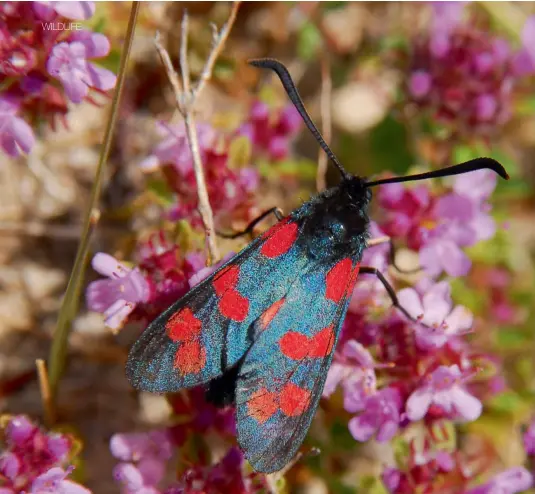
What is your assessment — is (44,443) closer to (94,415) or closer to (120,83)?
(94,415)

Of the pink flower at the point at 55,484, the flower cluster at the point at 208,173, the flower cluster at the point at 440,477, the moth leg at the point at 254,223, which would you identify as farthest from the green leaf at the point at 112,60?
the flower cluster at the point at 440,477

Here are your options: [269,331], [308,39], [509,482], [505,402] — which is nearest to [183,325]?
[269,331]

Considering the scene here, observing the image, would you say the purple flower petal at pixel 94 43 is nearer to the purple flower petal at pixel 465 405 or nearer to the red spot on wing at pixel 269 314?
the red spot on wing at pixel 269 314

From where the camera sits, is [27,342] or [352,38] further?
[352,38]

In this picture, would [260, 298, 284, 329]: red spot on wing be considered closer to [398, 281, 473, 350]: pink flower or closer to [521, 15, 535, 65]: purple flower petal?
[398, 281, 473, 350]: pink flower

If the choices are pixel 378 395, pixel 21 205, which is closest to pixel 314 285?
pixel 378 395

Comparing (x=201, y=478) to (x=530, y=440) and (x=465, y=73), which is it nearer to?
(x=530, y=440)

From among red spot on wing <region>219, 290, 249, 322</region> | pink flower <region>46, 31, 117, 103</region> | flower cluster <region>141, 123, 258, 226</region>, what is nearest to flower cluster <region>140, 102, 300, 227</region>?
flower cluster <region>141, 123, 258, 226</region>
